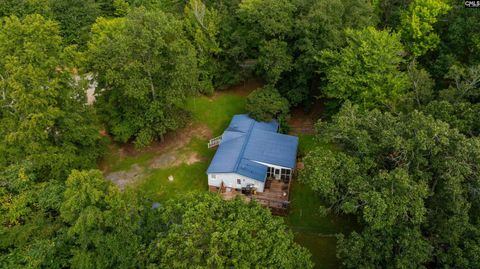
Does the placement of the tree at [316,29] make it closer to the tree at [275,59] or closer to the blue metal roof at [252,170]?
the tree at [275,59]

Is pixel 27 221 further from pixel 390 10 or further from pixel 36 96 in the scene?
pixel 390 10

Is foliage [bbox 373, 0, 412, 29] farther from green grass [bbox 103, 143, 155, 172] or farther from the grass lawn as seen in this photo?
green grass [bbox 103, 143, 155, 172]

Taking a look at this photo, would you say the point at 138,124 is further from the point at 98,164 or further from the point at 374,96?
the point at 374,96

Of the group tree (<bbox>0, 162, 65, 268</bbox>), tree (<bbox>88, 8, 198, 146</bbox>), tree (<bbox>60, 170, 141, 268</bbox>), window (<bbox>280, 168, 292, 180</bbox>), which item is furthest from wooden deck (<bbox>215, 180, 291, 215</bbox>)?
tree (<bbox>0, 162, 65, 268</bbox>)

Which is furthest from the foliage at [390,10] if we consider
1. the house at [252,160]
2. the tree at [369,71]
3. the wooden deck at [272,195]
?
the wooden deck at [272,195]

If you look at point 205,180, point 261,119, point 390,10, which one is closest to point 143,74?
point 205,180

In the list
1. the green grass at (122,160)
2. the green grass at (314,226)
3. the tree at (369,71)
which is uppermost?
the tree at (369,71)

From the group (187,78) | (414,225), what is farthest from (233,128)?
(414,225)
